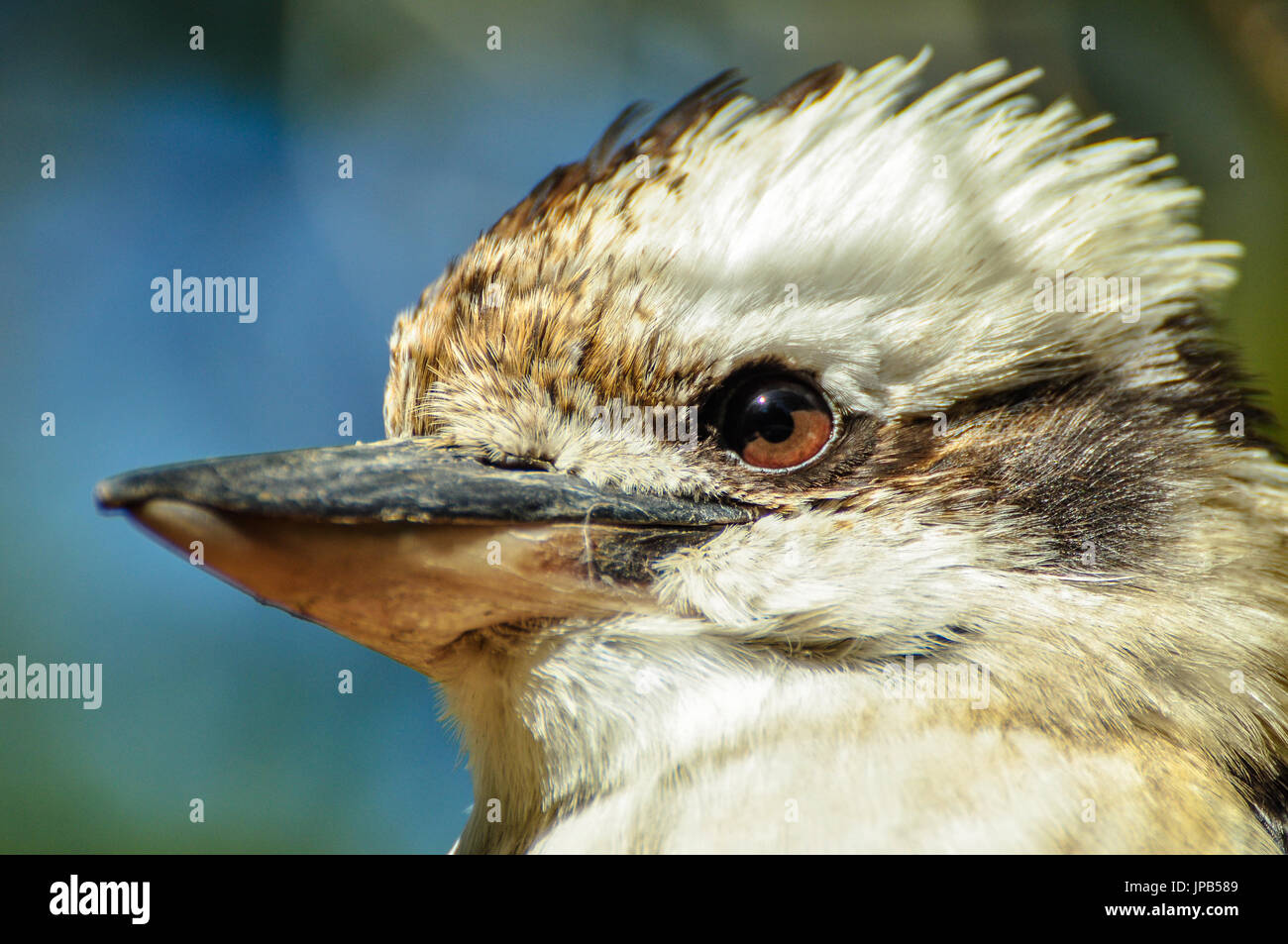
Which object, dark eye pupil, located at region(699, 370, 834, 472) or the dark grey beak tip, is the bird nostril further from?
dark eye pupil, located at region(699, 370, 834, 472)

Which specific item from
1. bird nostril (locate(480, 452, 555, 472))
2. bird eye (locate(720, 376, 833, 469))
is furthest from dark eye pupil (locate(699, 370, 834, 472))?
bird nostril (locate(480, 452, 555, 472))

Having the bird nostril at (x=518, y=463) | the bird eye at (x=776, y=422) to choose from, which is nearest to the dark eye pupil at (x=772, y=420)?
the bird eye at (x=776, y=422)

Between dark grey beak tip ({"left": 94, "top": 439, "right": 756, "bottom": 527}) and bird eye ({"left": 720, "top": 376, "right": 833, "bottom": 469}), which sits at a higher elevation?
bird eye ({"left": 720, "top": 376, "right": 833, "bottom": 469})

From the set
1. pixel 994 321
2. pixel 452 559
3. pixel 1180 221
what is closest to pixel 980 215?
pixel 994 321

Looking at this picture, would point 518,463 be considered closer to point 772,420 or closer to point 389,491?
point 389,491

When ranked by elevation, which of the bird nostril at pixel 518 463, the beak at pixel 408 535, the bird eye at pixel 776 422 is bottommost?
the beak at pixel 408 535

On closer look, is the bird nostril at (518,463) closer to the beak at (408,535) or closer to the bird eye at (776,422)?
the beak at (408,535)

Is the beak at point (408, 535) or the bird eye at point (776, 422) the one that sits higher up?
the bird eye at point (776, 422)

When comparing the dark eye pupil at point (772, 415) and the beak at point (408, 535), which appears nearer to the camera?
the beak at point (408, 535)

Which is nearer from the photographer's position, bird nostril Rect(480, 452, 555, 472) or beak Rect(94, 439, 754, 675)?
beak Rect(94, 439, 754, 675)
